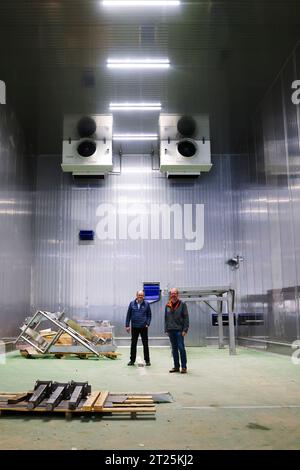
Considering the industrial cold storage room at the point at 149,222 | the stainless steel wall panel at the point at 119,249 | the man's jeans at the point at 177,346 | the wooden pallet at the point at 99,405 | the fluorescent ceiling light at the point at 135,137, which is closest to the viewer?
the wooden pallet at the point at 99,405

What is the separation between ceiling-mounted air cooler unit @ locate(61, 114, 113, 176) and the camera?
12562 mm

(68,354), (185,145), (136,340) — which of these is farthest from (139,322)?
(185,145)

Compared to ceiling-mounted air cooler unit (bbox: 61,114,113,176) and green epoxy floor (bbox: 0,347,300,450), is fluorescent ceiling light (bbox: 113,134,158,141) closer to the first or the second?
ceiling-mounted air cooler unit (bbox: 61,114,113,176)

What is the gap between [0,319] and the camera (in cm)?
1116

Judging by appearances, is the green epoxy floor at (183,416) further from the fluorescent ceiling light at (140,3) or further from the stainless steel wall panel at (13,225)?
the fluorescent ceiling light at (140,3)

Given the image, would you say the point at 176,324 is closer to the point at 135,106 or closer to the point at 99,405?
the point at 99,405

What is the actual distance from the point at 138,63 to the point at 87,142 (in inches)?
131

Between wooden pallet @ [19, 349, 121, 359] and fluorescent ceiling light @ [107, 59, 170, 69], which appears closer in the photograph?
fluorescent ceiling light @ [107, 59, 170, 69]

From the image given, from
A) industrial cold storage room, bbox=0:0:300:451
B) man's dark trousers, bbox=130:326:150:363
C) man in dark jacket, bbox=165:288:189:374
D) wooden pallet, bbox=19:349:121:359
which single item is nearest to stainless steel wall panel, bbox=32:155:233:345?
industrial cold storage room, bbox=0:0:300:451

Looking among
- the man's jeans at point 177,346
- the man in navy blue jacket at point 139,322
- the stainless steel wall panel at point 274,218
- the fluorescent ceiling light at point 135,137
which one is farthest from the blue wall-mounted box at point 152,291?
the man's jeans at point 177,346

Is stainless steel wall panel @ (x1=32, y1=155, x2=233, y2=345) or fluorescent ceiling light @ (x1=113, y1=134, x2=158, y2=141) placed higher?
fluorescent ceiling light @ (x1=113, y1=134, x2=158, y2=141)

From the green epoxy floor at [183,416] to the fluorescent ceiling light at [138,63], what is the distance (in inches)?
260

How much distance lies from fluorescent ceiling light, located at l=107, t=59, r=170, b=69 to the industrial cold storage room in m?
0.04

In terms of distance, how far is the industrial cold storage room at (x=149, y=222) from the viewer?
470 centimetres
